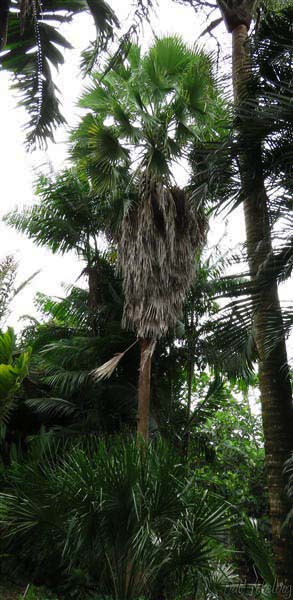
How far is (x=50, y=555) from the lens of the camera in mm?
6180

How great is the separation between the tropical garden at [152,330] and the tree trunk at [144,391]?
0.03 metres

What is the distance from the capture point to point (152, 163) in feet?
25.9

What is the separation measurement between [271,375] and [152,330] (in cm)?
256

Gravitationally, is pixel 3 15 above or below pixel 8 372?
above

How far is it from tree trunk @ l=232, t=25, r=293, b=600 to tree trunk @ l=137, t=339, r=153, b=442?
2128 millimetres

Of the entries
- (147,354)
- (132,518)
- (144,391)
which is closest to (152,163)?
(147,354)

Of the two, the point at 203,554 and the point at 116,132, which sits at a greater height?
the point at 116,132

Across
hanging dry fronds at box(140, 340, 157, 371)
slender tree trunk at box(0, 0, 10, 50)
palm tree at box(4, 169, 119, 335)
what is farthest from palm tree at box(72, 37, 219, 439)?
slender tree trunk at box(0, 0, 10, 50)

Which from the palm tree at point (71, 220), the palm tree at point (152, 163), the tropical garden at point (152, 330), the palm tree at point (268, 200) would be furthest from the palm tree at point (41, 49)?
the palm tree at point (71, 220)

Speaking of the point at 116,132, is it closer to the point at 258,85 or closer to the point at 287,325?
the point at 258,85

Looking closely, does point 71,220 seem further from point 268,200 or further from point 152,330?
point 268,200

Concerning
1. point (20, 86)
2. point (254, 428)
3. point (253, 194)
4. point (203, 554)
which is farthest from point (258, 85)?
point (254, 428)

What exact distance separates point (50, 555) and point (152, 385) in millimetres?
3638

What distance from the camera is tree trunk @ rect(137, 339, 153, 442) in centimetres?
713
